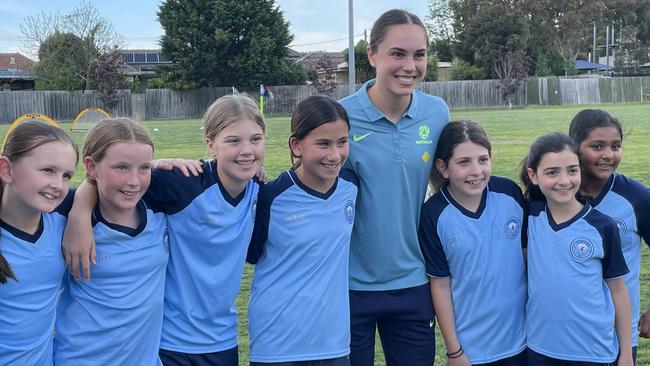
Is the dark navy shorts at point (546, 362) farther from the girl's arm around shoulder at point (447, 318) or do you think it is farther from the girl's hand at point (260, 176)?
the girl's hand at point (260, 176)

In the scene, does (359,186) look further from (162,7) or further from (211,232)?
(162,7)

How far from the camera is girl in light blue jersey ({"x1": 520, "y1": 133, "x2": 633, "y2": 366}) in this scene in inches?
119

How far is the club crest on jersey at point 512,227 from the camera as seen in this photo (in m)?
3.25

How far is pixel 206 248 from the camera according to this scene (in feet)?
10.0

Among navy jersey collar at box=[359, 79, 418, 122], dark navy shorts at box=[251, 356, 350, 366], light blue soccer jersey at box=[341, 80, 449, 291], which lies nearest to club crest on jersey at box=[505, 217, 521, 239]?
light blue soccer jersey at box=[341, 80, 449, 291]

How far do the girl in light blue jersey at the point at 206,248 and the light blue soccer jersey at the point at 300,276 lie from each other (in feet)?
0.34

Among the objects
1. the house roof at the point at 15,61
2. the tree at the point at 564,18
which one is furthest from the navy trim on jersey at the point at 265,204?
the tree at the point at 564,18

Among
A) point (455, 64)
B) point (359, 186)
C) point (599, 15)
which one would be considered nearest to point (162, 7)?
point (455, 64)

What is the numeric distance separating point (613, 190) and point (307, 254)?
1.48 m

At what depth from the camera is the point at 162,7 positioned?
44969 millimetres

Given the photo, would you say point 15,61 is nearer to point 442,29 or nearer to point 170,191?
point 442,29

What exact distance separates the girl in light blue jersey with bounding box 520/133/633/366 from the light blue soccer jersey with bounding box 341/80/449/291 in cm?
56

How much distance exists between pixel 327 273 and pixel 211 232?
547 mm

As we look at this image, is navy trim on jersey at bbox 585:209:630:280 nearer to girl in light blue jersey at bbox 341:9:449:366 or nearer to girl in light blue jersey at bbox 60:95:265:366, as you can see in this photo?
girl in light blue jersey at bbox 341:9:449:366
